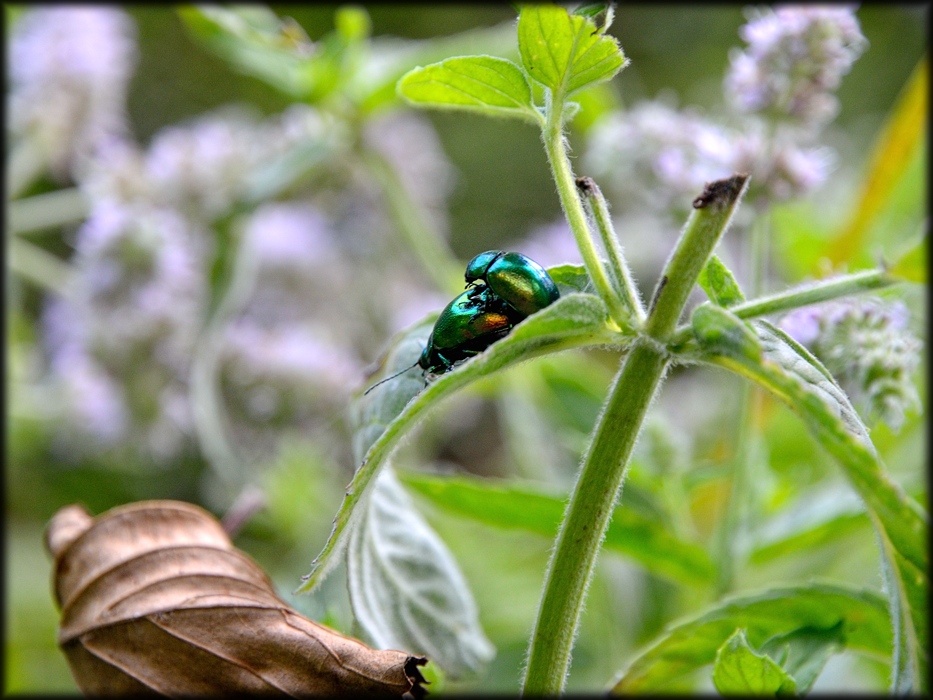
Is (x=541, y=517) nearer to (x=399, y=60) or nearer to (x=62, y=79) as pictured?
(x=399, y=60)

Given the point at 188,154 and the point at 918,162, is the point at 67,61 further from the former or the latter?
the point at 918,162

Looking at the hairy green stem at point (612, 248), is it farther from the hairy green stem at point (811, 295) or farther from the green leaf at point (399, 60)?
the green leaf at point (399, 60)

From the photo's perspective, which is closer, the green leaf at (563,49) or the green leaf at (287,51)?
the green leaf at (563,49)

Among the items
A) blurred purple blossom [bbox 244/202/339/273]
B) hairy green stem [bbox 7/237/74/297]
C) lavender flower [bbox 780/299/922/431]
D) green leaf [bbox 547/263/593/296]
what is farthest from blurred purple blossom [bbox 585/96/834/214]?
hairy green stem [bbox 7/237/74/297]

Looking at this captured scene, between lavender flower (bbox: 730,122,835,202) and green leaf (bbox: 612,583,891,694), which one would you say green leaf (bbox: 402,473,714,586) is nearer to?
green leaf (bbox: 612,583,891,694)

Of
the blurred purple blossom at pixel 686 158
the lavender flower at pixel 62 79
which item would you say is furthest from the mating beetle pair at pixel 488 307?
the lavender flower at pixel 62 79

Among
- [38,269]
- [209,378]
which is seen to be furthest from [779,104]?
[38,269]

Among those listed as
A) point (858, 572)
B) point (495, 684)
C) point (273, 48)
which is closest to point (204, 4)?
point (273, 48)
